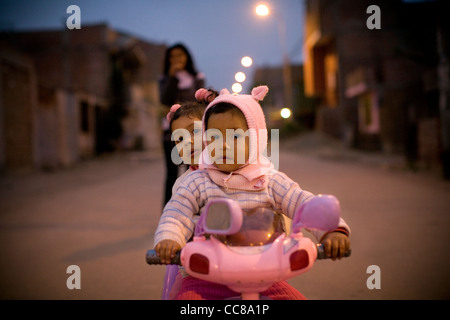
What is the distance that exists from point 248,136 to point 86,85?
30.4 m

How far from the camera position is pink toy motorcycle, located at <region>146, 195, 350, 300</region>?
4.07ft

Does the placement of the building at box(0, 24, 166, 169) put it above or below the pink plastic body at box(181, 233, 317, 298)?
above

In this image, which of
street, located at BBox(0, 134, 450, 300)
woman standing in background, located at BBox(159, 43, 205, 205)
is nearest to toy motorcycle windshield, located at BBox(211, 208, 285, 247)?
street, located at BBox(0, 134, 450, 300)

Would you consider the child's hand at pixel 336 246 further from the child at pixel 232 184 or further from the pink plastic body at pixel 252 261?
the pink plastic body at pixel 252 261

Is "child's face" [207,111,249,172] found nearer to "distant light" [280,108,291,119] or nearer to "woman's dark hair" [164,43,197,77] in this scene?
"distant light" [280,108,291,119]

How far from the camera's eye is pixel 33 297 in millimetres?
3229

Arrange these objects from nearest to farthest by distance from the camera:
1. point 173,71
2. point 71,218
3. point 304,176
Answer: point 173,71
point 71,218
point 304,176

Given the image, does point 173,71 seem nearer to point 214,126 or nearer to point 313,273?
point 313,273

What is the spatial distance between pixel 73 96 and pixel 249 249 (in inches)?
785

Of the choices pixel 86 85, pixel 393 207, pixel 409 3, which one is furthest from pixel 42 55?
pixel 393 207

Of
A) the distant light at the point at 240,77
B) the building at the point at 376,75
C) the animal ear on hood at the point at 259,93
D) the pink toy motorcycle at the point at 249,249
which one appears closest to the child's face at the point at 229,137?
the animal ear on hood at the point at 259,93

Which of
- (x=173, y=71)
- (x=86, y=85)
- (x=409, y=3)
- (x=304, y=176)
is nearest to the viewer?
(x=173, y=71)

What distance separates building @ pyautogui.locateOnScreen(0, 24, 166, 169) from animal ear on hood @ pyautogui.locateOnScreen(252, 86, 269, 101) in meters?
13.4

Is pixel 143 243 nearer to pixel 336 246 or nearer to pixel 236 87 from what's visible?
pixel 236 87
